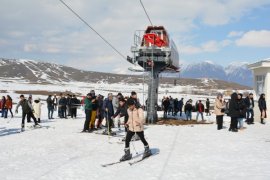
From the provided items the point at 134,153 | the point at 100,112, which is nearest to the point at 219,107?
the point at 100,112

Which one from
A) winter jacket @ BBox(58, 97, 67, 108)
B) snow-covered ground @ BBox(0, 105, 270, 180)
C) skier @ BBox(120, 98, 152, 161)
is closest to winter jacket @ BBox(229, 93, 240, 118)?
snow-covered ground @ BBox(0, 105, 270, 180)

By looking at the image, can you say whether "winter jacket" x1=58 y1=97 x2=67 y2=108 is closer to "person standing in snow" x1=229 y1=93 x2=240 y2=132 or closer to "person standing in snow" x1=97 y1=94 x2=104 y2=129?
"person standing in snow" x1=97 y1=94 x2=104 y2=129

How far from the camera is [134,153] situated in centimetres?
1227

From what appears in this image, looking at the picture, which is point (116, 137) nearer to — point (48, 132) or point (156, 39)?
point (48, 132)

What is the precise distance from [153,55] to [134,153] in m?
13.7

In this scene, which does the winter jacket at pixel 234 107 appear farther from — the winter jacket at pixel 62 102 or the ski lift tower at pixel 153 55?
the winter jacket at pixel 62 102

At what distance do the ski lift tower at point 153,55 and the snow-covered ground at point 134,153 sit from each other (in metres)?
8.61

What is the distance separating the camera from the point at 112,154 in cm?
1217

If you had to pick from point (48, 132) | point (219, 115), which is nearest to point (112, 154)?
point (48, 132)

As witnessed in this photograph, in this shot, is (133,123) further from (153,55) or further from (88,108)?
(153,55)

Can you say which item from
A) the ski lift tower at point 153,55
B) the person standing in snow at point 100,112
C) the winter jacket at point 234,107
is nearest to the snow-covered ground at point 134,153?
the winter jacket at point 234,107

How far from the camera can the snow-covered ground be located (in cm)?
918

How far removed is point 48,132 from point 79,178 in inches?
374

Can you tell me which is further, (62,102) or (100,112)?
(62,102)
